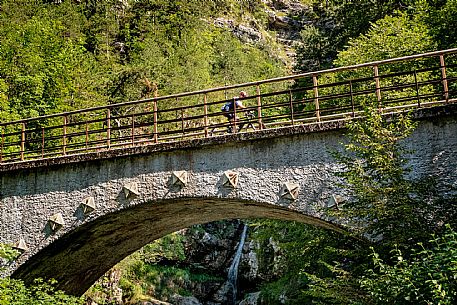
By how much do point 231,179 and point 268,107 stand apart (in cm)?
168

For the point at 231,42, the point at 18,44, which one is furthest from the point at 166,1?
the point at 18,44

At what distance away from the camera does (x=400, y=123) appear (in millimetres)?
9086

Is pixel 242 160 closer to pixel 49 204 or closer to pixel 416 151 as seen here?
pixel 416 151

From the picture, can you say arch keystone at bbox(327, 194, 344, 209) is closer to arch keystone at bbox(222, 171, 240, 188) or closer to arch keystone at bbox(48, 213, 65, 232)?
arch keystone at bbox(222, 171, 240, 188)

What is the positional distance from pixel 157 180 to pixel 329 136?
3.96m

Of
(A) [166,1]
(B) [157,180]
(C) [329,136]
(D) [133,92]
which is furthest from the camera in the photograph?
(A) [166,1]

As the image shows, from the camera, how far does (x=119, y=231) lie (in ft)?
47.1

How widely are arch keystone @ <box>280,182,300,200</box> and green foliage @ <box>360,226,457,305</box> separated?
119 inches

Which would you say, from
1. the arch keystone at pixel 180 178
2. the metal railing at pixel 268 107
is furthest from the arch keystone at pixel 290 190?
the arch keystone at pixel 180 178

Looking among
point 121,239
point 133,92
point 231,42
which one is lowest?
point 121,239

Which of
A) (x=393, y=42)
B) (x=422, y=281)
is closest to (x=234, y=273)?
(x=393, y=42)

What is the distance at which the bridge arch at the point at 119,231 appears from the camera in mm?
12281

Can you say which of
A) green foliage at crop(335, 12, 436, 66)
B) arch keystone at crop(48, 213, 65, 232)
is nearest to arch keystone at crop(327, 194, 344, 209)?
arch keystone at crop(48, 213, 65, 232)

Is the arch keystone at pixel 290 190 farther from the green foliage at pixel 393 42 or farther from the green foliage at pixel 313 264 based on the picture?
the green foliage at pixel 393 42
